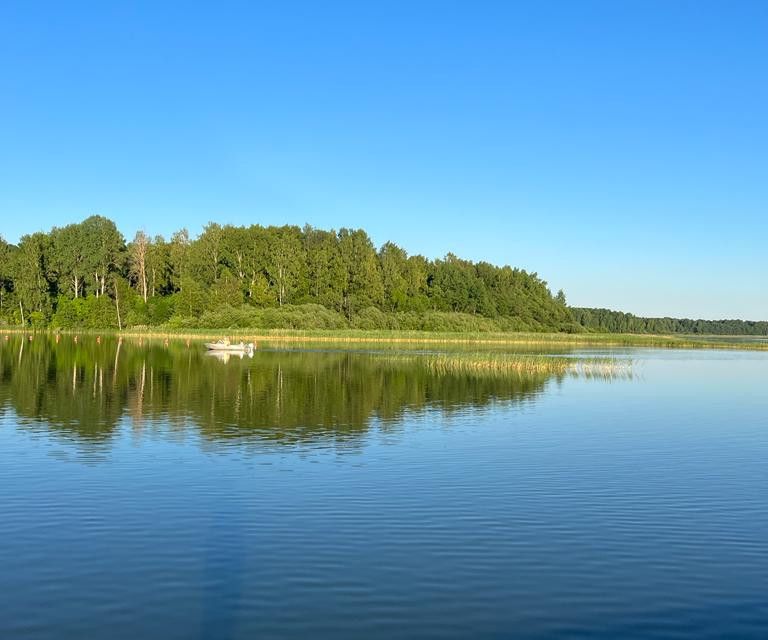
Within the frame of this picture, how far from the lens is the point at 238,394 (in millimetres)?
34750

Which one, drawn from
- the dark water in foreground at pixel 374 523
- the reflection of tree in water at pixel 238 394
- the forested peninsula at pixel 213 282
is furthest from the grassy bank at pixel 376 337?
the dark water in foreground at pixel 374 523

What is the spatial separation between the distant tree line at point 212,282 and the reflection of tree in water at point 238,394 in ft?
189

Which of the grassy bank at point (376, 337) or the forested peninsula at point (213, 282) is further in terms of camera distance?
the forested peninsula at point (213, 282)

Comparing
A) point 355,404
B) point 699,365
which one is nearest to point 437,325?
point 699,365

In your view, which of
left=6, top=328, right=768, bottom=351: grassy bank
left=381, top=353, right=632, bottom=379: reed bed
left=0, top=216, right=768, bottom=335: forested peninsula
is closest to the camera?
left=381, top=353, right=632, bottom=379: reed bed

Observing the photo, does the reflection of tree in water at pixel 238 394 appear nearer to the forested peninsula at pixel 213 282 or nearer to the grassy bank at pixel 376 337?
the grassy bank at pixel 376 337

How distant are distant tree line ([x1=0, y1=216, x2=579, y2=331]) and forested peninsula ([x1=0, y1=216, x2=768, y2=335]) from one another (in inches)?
7.2

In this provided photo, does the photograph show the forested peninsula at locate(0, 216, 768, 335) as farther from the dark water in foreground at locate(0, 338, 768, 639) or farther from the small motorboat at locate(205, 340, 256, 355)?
the dark water in foreground at locate(0, 338, 768, 639)

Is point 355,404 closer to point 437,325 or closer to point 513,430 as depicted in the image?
point 513,430

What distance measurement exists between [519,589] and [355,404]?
72.3ft

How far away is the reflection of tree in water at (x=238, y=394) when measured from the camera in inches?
996

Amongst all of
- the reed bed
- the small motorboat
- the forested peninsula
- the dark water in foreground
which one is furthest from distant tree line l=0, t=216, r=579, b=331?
the dark water in foreground

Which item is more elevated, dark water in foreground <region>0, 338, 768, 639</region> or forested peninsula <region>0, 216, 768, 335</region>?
forested peninsula <region>0, 216, 768, 335</region>

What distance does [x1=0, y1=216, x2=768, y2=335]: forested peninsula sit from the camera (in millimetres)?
116125
